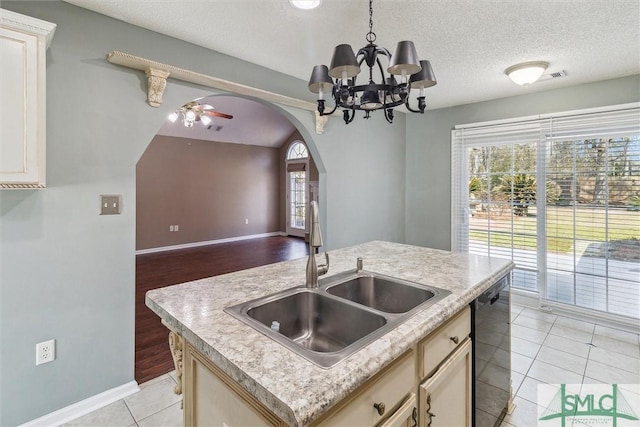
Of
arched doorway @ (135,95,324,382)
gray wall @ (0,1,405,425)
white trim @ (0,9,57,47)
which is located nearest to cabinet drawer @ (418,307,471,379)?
gray wall @ (0,1,405,425)

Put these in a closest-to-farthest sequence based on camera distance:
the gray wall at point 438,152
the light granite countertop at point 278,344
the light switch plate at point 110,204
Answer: the light granite countertop at point 278,344
the light switch plate at point 110,204
the gray wall at point 438,152

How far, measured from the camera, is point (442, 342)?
1.25 m

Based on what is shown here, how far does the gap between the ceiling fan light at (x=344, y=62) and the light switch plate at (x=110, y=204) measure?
1.64m

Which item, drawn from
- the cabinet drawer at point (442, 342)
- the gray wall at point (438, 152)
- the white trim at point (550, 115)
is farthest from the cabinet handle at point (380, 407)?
the white trim at point (550, 115)

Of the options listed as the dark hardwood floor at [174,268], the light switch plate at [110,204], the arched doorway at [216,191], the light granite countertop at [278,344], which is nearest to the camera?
the light granite countertop at [278,344]

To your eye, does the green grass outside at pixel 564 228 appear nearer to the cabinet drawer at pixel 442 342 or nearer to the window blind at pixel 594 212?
the window blind at pixel 594 212

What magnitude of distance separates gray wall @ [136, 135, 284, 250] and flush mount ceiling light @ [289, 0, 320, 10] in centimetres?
→ 588

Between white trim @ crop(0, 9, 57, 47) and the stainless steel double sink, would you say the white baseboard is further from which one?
white trim @ crop(0, 9, 57, 47)

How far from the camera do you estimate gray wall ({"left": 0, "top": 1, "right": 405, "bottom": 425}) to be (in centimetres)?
176

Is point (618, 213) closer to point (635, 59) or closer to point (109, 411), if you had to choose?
point (635, 59)

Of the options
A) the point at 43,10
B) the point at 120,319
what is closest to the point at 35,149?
the point at 43,10

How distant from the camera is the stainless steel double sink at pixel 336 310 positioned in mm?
1141

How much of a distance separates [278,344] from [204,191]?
7297 mm

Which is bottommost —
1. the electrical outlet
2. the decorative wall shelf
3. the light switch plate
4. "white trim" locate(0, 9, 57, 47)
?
the electrical outlet
